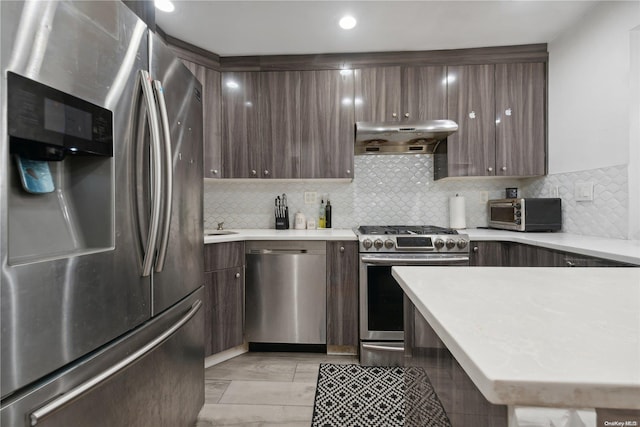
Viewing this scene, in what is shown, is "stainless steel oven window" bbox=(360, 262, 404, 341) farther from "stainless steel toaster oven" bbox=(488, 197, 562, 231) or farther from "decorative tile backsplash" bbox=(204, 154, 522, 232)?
"stainless steel toaster oven" bbox=(488, 197, 562, 231)

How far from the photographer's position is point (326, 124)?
2.56 metres

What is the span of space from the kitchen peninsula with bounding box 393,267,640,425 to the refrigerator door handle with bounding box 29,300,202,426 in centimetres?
89

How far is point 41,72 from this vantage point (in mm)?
Result: 676

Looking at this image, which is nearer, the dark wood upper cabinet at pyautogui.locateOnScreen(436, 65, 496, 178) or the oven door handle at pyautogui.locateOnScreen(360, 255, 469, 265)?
the oven door handle at pyautogui.locateOnScreen(360, 255, 469, 265)

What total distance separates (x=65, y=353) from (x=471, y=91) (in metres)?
2.97

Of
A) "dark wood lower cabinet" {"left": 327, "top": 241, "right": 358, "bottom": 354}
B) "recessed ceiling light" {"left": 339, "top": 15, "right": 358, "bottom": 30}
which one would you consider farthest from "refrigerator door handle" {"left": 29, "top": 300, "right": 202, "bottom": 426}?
"recessed ceiling light" {"left": 339, "top": 15, "right": 358, "bottom": 30}

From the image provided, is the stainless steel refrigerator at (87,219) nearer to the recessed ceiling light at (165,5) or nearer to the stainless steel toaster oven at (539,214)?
the recessed ceiling light at (165,5)

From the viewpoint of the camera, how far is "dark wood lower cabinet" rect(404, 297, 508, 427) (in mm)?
420

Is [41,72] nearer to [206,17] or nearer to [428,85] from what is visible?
[206,17]

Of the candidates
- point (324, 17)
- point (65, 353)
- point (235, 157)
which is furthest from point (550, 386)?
point (235, 157)

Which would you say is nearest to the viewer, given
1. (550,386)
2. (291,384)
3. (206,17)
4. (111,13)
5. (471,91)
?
(550,386)

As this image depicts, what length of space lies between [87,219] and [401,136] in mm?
2301

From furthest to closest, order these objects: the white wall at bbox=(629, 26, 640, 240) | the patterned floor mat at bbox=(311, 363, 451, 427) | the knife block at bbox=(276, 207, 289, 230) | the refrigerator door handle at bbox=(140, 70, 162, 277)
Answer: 1. the knife block at bbox=(276, 207, 289, 230)
2. the white wall at bbox=(629, 26, 640, 240)
3. the patterned floor mat at bbox=(311, 363, 451, 427)
4. the refrigerator door handle at bbox=(140, 70, 162, 277)

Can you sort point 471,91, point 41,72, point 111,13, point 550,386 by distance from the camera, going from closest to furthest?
point 550,386 < point 41,72 < point 111,13 < point 471,91
